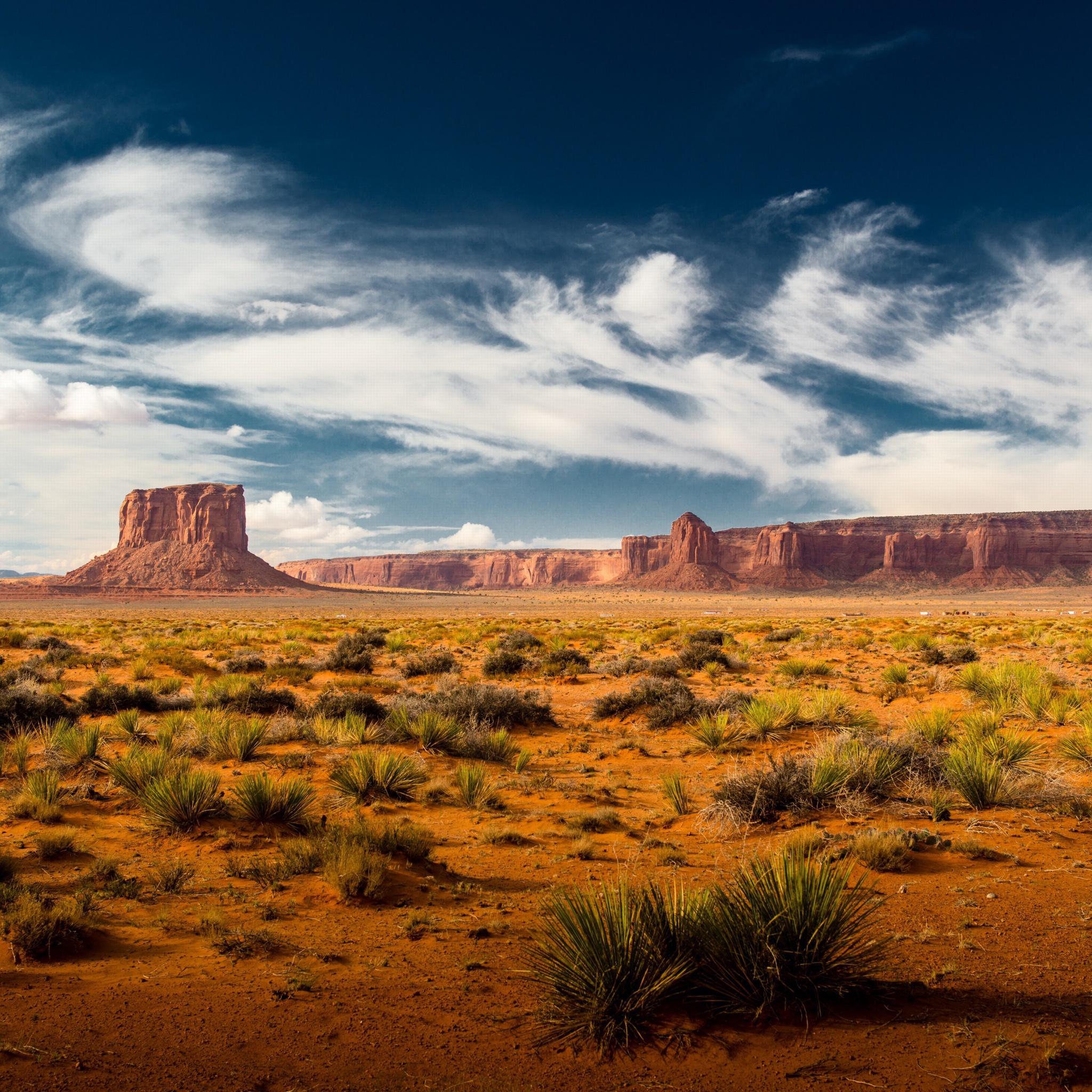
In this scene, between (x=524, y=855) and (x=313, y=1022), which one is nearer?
(x=313, y=1022)

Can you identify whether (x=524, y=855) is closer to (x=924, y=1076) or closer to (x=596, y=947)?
(x=596, y=947)

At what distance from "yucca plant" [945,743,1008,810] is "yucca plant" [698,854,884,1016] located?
16.2 ft

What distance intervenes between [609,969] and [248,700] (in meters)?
11.9

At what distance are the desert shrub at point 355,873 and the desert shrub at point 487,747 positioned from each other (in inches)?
191

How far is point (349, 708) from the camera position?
12.3m

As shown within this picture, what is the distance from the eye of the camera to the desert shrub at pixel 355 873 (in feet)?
17.8

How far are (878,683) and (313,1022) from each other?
15633 millimetres

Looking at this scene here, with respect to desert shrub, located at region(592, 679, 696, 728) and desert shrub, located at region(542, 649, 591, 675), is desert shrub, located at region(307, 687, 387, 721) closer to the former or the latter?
desert shrub, located at region(592, 679, 696, 728)

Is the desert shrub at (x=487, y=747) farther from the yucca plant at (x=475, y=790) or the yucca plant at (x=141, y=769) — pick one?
the yucca plant at (x=141, y=769)

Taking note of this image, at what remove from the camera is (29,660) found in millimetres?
18984

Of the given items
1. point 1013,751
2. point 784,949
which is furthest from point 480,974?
point 1013,751

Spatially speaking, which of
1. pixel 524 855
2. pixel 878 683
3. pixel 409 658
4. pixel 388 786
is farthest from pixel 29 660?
pixel 878 683

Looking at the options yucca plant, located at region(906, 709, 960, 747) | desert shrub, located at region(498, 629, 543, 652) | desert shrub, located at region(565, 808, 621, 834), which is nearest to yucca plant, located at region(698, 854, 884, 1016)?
desert shrub, located at region(565, 808, 621, 834)

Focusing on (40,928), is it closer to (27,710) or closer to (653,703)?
(27,710)
